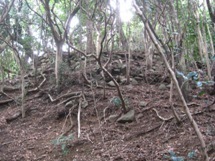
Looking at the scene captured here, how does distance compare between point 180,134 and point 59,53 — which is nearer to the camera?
point 180,134

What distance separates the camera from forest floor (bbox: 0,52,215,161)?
4745 millimetres

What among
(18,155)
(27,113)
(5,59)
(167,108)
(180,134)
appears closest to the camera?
(180,134)

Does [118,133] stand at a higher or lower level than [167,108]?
lower

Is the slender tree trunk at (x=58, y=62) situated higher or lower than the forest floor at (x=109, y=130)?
higher

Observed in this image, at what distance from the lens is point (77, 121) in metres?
6.85

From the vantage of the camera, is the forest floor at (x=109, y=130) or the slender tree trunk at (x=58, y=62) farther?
the slender tree trunk at (x=58, y=62)

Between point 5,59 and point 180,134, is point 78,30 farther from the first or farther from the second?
point 180,134

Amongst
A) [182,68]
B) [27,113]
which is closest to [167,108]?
[182,68]

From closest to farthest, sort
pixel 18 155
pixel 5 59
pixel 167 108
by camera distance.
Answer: pixel 18 155, pixel 167 108, pixel 5 59

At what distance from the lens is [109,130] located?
600 cm

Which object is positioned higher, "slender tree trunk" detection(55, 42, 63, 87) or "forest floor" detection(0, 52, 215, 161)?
"slender tree trunk" detection(55, 42, 63, 87)

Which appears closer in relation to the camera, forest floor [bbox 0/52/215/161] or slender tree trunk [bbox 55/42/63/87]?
forest floor [bbox 0/52/215/161]

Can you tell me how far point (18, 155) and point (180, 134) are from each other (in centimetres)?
371

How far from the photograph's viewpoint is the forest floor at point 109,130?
4745 mm
